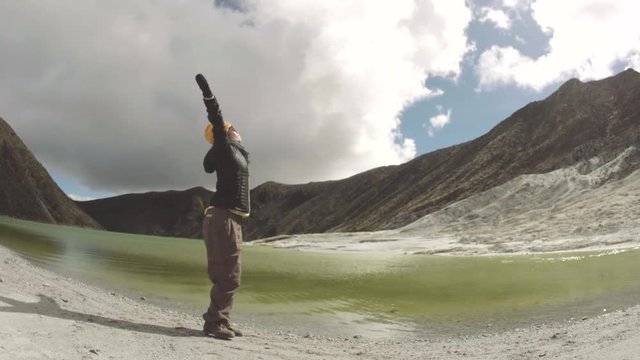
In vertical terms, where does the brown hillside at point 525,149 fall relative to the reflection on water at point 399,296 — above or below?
above

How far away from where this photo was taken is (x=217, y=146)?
689cm

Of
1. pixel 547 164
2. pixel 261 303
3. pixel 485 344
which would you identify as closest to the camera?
pixel 485 344

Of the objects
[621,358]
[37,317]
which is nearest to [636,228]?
[621,358]

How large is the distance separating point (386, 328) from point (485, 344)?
8.69ft

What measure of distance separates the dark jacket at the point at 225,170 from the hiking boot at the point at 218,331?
4.77 feet

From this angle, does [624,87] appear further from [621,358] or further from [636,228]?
[621,358]

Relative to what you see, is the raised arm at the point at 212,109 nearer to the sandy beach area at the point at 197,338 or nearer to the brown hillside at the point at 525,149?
the sandy beach area at the point at 197,338

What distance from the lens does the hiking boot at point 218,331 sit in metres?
6.36

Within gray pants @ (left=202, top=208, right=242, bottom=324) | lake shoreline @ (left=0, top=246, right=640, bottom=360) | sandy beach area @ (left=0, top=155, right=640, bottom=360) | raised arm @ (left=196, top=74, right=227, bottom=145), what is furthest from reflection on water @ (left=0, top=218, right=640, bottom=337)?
raised arm @ (left=196, top=74, right=227, bottom=145)

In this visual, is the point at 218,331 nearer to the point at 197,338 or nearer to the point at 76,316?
the point at 197,338

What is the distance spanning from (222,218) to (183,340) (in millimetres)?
1594

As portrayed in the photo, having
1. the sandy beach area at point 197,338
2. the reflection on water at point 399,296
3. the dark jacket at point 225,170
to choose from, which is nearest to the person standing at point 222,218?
the dark jacket at point 225,170

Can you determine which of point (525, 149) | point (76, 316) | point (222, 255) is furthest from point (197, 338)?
point (525, 149)

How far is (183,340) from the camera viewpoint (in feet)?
19.1
